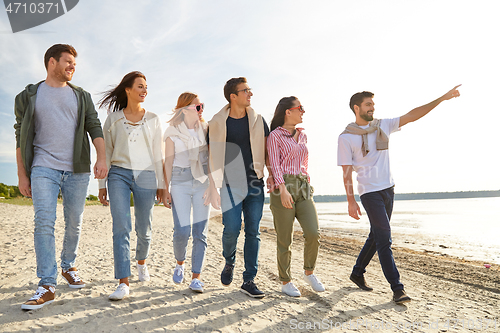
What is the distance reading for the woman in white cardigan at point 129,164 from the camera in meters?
3.47

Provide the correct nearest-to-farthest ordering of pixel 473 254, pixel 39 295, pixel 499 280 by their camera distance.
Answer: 1. pixel 39 295
2. pixel 499 280
3. pixel 473 254

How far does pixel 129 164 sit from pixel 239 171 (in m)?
1.30

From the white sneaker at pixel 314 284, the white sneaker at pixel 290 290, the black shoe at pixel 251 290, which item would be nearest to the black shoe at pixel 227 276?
the black shoe at pixel 251 290

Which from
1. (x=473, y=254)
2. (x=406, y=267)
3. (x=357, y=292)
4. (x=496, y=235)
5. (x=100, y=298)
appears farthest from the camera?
(x=496, y=235)

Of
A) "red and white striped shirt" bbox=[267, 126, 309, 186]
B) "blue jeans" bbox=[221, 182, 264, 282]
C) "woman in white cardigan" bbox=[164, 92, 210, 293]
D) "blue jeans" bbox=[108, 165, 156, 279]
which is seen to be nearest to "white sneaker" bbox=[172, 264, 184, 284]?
"woman in white cardigan" bbox=[164, 92, 210, 293]

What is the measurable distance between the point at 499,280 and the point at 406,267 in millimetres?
1566

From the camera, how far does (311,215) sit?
12.6 feet

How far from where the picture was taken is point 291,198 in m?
3.71

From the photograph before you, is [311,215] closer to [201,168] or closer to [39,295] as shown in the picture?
[201,168]

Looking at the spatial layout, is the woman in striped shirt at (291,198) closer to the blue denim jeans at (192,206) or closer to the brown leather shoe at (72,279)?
the blue denim jeans at (192,206)

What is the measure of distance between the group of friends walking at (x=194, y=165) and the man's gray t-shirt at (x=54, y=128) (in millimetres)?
10

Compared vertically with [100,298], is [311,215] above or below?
above

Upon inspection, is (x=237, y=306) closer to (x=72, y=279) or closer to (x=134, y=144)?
(x=72, y=279)

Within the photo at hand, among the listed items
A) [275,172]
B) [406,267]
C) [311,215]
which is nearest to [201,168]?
[275,172]
